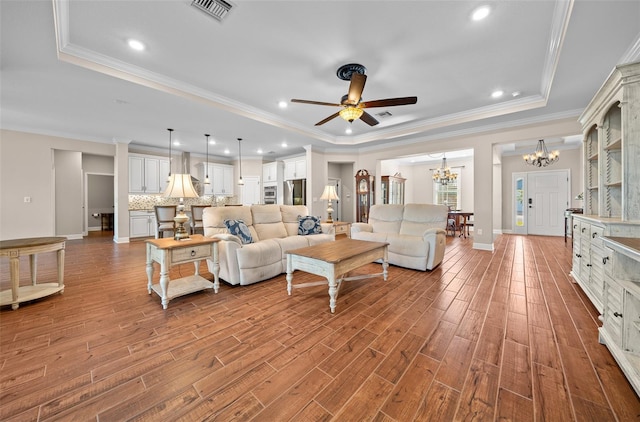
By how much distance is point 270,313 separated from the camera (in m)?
2.37

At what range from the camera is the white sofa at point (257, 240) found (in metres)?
3.08

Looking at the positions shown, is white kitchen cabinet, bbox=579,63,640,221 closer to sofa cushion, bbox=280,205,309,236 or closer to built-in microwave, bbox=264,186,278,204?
sofa cushion, bbox=280,205,309,236

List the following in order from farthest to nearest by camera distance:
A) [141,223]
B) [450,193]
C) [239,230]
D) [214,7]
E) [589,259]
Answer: [450,193]
[141,223]
[239,230]
[589,259]
[214,7]

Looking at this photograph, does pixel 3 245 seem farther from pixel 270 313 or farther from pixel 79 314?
pixel 270 313

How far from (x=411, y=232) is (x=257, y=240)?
2.59 m

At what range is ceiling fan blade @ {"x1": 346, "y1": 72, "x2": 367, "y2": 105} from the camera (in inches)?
99.5

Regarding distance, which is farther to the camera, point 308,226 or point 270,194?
point 270,194

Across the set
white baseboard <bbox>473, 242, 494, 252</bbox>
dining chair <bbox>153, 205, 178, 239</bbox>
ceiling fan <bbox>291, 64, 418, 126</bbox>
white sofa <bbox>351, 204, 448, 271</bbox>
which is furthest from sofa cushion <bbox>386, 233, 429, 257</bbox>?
dining chair <bbox>153, 205, 178, 239</bbox>

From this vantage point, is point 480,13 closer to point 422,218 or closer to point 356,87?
point 356,87

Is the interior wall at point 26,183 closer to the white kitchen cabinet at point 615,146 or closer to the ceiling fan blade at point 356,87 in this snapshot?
the ceiling fan blade at point 356,87

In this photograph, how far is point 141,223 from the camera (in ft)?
22.6

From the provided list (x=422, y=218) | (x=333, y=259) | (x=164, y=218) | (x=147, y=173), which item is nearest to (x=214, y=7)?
(x=333, y=259)

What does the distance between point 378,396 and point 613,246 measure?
1.75m

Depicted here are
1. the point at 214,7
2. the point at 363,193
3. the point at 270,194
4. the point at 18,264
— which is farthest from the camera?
the point at 270,194
